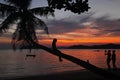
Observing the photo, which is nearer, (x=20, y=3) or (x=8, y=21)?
(x=8, y=21)

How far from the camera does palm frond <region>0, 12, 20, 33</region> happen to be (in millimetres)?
16359

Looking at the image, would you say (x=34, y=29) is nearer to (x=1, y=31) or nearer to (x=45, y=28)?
(x=45, y=28)

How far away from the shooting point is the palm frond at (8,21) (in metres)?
16.4

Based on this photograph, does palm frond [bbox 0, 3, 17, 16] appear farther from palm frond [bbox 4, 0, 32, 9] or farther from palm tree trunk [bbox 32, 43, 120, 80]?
palm tree trunk [bbox 32, 43, 120, 80]

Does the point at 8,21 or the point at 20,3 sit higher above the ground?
the point at 20,3

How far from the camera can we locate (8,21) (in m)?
16.4

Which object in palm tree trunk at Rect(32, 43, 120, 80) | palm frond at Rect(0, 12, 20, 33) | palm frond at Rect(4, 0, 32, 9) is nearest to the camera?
palm tree trunk at Rect(32, 43, 120, 80)

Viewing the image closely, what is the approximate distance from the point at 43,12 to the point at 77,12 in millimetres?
5546

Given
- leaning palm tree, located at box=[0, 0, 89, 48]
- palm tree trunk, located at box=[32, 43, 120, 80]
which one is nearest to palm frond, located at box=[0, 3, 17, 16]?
leaning palm tree, located at box=[0, 0, 89, 48]

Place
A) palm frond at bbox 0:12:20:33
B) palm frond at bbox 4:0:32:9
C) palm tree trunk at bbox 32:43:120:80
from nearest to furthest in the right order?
palm tree trunk at bbox 32:43:120:80
palm frond at bbox 0:12:20:33
palm frond at bbox 4:0:32:9

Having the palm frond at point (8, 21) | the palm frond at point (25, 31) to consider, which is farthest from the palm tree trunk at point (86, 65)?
the palm frond at point (8, 21)

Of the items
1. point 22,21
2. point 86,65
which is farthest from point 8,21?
point 86,65

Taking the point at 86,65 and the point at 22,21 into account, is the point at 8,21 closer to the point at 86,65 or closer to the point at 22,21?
the point at 22,21

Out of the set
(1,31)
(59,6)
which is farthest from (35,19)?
(59,6)
